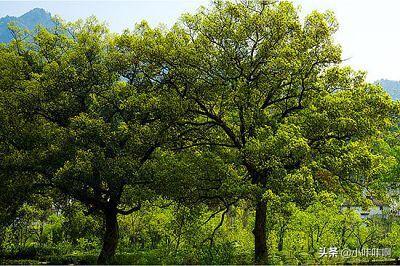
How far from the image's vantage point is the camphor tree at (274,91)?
17844 millimetres

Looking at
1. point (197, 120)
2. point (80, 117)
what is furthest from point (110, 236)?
point (197, 120)

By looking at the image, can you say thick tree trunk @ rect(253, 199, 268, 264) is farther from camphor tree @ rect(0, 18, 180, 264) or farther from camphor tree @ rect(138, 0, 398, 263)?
camphor tree @ rect(0, 18, 180, 264)

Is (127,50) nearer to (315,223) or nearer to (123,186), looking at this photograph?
(123,186)

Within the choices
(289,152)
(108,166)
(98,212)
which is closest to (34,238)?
(98,212)

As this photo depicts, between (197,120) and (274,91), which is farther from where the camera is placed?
(197,120)

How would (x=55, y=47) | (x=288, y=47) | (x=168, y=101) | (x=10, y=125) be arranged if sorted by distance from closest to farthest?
(x=288, y=47)
(x=168, y=101)
(x=10, y=125)
(x=55, y=47)

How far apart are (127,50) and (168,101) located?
13.1 ft

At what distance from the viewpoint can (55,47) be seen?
2336 cm

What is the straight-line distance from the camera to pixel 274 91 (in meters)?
19.5

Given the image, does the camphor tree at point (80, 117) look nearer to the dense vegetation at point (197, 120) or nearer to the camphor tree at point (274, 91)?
the dense vegetation at point (197, 120)

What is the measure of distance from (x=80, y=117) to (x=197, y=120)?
17.4ft

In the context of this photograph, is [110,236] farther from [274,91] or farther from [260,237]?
[274,91]

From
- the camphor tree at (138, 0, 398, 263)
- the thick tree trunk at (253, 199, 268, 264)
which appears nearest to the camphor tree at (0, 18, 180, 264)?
the camphor tree at (138, 0, 398, 263)

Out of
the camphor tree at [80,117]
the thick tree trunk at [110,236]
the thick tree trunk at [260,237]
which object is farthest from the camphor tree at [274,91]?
the thick tree trunk at [110,236]
